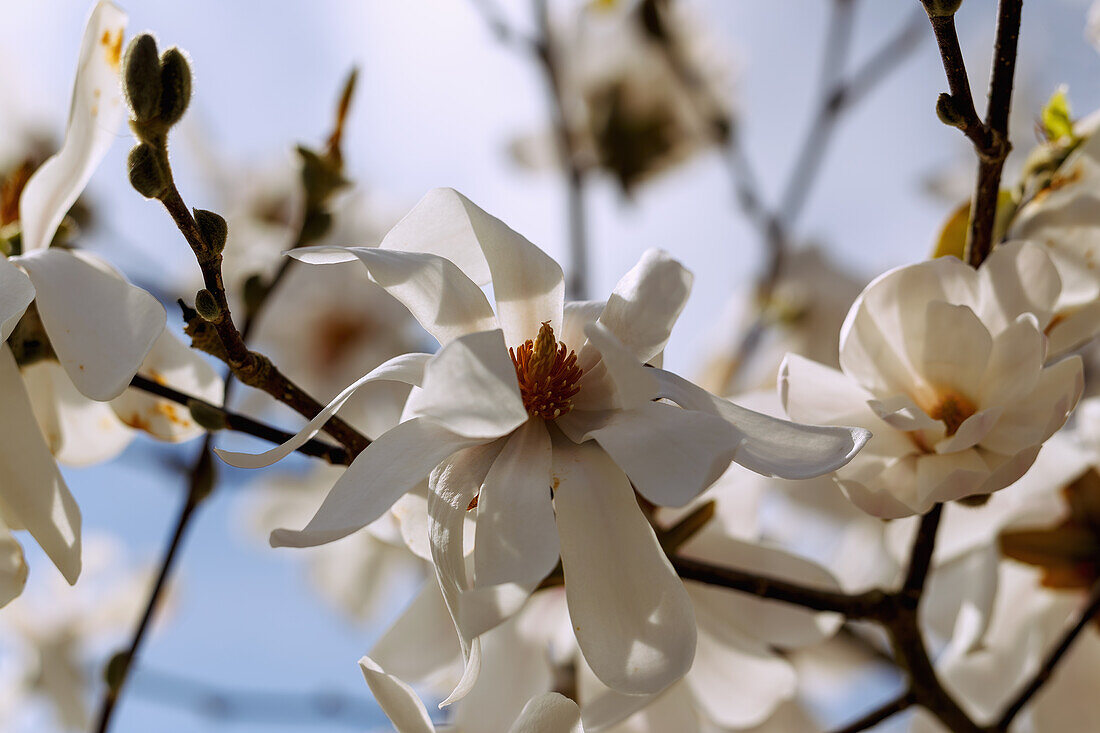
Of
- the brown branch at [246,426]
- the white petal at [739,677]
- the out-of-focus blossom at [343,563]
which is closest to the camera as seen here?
the brown branch at [246,426]

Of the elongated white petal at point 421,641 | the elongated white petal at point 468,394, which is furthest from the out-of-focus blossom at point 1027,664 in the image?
the elongated white petal at point 468,394

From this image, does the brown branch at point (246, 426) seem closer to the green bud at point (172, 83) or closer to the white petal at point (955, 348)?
the green bud at point (172, 83)

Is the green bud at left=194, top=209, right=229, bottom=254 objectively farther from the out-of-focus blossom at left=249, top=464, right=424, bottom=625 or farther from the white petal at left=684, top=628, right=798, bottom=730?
the out-of-focus blossom at left=249, top=464, right=424, bottom=625

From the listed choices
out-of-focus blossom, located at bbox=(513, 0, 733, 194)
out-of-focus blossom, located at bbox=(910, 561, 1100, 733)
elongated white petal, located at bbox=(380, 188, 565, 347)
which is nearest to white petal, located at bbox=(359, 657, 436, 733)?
elongated white petal, located at bbox=(380, 188, 565, 347)

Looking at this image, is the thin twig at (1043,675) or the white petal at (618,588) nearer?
the white petal at (618,588)

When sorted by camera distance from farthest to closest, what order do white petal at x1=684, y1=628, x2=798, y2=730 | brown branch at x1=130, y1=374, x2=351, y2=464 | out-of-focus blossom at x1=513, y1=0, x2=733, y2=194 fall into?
out-of-focus blossom at x1=513, y1=0, x2=733, y2=194 < white petal at x1=684, y1=628, x2=798, y2=730 < brown branch at x1=130, y1=374, x2=351, y2=464

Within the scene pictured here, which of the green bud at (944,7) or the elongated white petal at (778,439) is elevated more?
the green bud at (944,7)
